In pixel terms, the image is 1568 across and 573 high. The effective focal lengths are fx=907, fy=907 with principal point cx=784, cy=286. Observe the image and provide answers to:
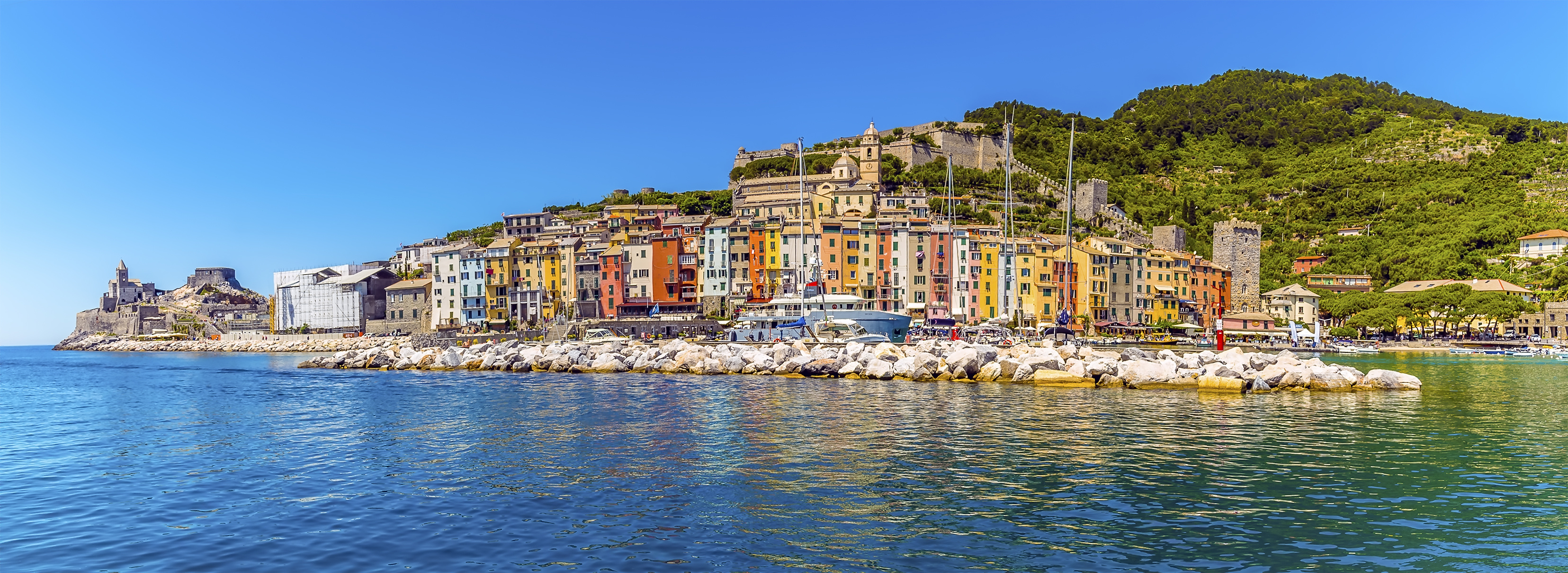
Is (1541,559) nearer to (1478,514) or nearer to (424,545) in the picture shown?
(1478,514)

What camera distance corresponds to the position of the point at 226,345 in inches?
4031

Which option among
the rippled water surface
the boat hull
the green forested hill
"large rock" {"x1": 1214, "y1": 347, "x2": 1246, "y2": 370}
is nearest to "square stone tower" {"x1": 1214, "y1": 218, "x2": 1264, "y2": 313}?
the green forested hill

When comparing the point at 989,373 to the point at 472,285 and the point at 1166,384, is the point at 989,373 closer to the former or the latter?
the point at 1166,384

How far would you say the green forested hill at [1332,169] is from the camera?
98.1m

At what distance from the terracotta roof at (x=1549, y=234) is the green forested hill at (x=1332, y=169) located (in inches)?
91.0

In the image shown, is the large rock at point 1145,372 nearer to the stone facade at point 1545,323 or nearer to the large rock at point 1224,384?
the large rock at point 1224,384

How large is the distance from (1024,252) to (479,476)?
71159mm

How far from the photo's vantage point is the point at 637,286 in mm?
84375

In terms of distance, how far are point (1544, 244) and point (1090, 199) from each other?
1687 inches

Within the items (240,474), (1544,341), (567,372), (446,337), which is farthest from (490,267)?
(1544,341)

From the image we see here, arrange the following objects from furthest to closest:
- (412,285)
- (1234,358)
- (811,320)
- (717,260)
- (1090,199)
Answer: (1090,199)
(412,285)
(717,260)
(811,320)
(1234,358)

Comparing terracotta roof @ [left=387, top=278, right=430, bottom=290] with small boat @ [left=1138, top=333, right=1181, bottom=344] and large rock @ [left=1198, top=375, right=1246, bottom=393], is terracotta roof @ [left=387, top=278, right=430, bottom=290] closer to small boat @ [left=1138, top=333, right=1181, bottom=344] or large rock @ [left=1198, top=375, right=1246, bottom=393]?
small boat @ [left=1138, top=333, right=1181, bottom=344]

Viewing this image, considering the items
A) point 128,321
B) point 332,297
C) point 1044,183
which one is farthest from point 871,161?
point 128,321

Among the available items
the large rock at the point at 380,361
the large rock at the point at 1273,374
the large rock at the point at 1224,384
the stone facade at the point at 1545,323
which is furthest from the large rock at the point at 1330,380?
the stone facade at the point at 1545,323
